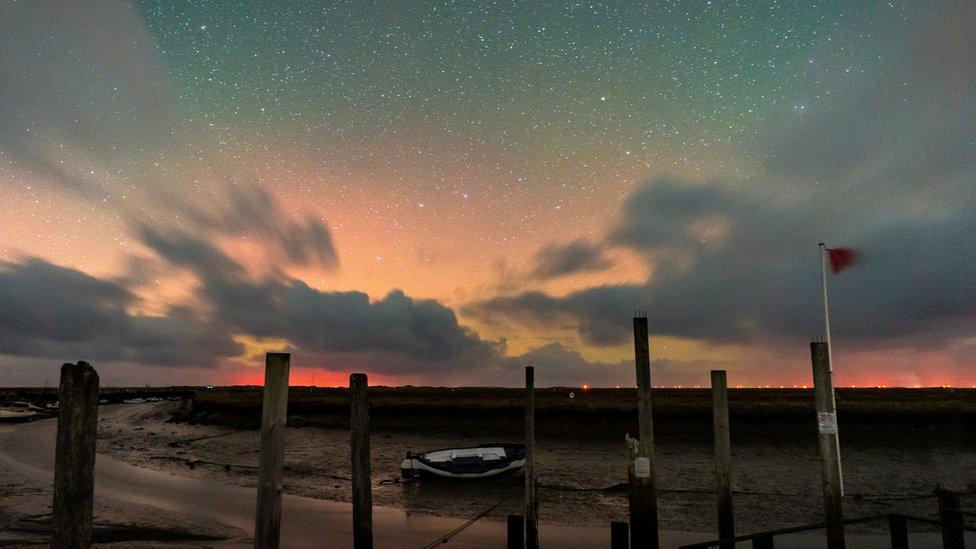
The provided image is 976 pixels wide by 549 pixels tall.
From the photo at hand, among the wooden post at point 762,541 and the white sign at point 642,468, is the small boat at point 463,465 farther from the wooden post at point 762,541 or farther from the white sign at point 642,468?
the wooden post at point 762,541

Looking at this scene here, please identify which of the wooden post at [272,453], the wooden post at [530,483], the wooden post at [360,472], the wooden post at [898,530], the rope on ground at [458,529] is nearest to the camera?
the wooden post at [272,453]

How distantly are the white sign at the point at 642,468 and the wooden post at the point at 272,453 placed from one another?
6.67m

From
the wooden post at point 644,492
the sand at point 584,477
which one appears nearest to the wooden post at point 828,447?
the sand at point 584,477

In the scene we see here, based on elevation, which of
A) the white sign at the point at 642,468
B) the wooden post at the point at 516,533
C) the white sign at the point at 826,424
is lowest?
the wooden post at the point at 516,533

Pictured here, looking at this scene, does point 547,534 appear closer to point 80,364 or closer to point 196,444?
point 80,364

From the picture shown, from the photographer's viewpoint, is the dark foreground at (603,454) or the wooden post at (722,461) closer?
the wooden post at (722,461)

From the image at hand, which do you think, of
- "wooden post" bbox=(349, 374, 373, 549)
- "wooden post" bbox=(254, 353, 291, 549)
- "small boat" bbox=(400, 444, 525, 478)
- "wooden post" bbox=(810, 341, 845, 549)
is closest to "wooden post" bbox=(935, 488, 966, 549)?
"wooden post" bbox=(810, 341, 845, 549)

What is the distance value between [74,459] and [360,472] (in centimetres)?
481

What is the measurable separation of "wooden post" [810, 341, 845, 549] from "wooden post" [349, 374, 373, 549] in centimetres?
841

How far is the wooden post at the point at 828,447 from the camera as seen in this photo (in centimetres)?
1141

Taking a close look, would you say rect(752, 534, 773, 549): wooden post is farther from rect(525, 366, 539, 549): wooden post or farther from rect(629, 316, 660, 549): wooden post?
rect(525, 366, 539, 549): wooden post

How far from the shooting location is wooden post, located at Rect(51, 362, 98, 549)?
749 cm

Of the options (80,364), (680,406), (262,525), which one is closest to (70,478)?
(80,364)

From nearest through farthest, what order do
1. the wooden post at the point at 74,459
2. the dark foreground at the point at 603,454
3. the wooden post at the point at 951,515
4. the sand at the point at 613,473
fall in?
the wooden post at the point at 74,459, the wooden post at the point at 951,515, the sand at the point at 613,473, the dark foreground at the point at 603,454
